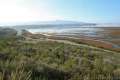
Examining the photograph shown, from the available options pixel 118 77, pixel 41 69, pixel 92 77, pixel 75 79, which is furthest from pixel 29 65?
pixel 118 77

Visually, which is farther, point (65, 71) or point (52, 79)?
point (65, 71)

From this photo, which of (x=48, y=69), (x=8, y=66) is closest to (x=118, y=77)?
(x=48, y=69)

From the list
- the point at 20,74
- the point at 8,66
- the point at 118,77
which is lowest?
the point at 118,77

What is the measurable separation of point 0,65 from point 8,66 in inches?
9.5

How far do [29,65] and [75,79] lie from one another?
1.89 m

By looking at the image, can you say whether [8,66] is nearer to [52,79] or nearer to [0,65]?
[0,65]

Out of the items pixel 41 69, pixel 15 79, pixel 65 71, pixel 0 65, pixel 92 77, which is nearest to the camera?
pixel 15 79

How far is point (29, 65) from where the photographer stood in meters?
8.31

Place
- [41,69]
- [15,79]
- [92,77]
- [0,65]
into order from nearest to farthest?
[15,79] < [92,77] < [0,65] < [41,69]

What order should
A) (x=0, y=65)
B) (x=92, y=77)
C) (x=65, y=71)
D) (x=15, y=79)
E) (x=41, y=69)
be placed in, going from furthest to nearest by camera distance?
(x=65, y=71), (x=41, y=69), (x=0, y=65), (x=92, y=77), (x=15, y=79)

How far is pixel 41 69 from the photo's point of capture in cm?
820

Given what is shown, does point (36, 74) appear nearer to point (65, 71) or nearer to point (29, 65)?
point (29, 65)

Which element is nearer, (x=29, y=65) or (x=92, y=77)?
(x=92, y=77)

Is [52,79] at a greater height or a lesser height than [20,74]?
lesser
